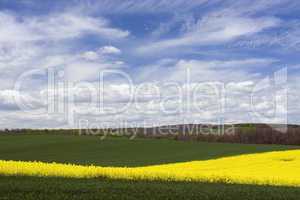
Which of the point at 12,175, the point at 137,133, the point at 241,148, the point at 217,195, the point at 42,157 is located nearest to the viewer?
the point at 217,195

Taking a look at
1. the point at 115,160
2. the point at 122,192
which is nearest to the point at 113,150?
the point at 115,160

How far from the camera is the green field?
17.5 meters

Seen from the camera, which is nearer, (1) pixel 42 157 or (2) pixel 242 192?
(2) pixel 242 192

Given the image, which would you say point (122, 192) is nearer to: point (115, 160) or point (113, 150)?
point (115, 160)

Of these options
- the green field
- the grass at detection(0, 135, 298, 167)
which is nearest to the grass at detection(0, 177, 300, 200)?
the green field

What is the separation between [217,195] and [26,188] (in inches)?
265

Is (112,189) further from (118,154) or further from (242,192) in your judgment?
(118,154)

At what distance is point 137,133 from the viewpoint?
79000mm

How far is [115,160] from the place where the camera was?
Answer: 49875 mm

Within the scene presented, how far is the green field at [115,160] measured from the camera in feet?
57.4

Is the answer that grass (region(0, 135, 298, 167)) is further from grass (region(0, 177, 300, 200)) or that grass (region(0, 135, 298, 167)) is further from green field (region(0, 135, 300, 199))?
grass (region(0, 177, 300, 200))

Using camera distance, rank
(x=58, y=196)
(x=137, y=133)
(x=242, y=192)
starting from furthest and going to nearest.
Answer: (x=137, y=133) → (x=242, y=192) → (x=58, y=196)

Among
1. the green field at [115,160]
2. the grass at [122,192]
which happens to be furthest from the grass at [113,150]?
the grass at [122,192]

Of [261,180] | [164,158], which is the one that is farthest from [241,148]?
[261,180]
